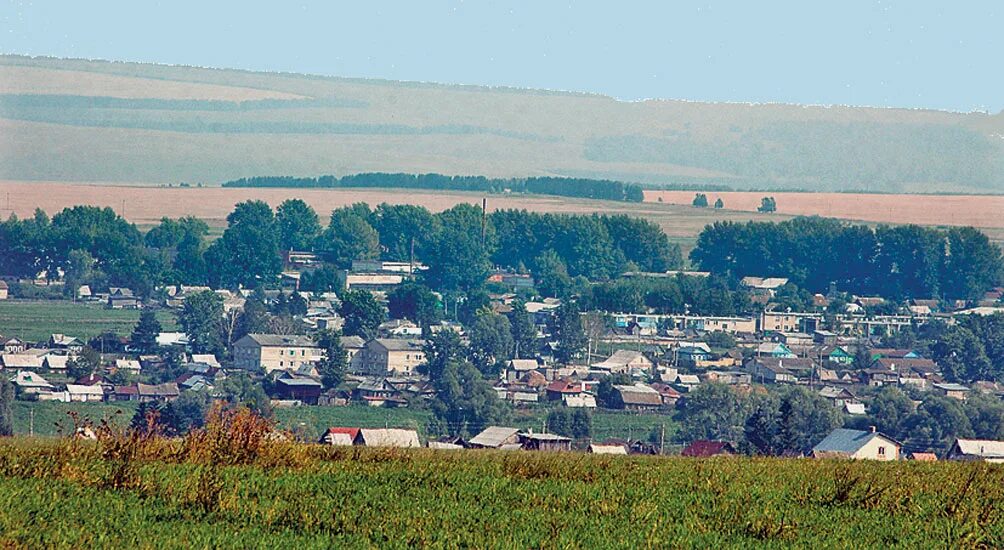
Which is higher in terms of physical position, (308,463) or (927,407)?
(308,463)

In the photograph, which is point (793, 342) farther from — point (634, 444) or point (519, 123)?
point (519, 123)

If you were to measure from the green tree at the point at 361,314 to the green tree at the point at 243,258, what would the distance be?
11113mm

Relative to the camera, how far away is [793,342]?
65812 mm

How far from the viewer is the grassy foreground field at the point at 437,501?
319 inches

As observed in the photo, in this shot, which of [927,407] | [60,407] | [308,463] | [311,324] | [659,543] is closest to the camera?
[659,543]

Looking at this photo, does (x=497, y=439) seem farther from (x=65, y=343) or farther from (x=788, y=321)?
(x=788, y=321)

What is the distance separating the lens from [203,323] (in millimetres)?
59062

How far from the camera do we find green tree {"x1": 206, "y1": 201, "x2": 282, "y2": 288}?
73750mm

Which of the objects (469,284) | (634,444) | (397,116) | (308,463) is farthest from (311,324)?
(397,116)

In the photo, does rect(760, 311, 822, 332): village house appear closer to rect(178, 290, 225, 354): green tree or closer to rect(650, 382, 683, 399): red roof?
rect(650, 382, 683, 399): red roof

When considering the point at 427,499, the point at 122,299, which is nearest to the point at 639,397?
the point at 122,299

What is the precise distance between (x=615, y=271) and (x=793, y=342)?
19719 millimetres

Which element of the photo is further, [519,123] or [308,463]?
[519,123]

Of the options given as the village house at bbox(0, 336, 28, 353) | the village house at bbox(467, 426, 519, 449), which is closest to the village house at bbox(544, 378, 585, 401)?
the village house at bbox(0, 336, 28, 353)
